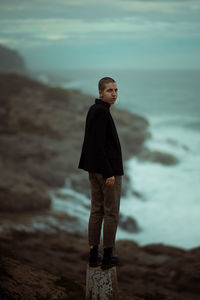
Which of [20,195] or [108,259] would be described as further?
[20,195]

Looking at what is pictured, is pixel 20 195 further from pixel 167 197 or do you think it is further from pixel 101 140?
pixel 167 197

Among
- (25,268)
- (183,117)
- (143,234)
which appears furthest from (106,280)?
(183,117)

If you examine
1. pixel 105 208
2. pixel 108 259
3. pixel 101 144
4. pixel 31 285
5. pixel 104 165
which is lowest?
pixel 31 285

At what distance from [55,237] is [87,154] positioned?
5.88 meters

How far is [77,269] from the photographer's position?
278 inches

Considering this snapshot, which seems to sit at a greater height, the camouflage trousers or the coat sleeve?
the coat sleeve

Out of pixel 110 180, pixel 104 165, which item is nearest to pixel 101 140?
pixel 104 165

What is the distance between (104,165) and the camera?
3934 millimetres

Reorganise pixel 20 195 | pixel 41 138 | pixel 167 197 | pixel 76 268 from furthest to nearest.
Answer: pixel 41 138, pixel 167 197, pixel 20 195, pixel 76 268

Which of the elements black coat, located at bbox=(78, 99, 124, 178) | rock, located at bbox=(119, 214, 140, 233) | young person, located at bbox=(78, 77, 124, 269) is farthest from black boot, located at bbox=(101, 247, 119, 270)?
rock, located at bbox=(119, 214, 140, 233)

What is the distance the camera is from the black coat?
395 centimetres

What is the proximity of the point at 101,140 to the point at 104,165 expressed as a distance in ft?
0.94

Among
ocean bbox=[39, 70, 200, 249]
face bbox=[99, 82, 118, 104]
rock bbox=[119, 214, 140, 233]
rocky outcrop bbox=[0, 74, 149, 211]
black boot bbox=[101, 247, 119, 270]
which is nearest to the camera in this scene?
face bbox=[99, 82, 118, 104]

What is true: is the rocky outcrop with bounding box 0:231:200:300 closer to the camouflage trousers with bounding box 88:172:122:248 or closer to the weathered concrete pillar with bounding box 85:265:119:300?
the weathered concrete pillar with bounding box 85:265:119:300
